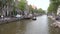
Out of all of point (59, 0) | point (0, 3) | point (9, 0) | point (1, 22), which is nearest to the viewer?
point (1, 22)

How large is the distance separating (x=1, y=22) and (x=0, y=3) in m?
13.0

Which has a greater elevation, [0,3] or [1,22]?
[0,3]

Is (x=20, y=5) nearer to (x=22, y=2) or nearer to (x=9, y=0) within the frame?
(x=22, y=2)

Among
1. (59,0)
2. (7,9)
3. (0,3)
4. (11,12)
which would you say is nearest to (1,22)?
(0,3)

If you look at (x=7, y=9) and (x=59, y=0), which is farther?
(x=7, y=9)

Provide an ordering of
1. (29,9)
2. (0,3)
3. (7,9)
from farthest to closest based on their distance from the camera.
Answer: (29,9) → (7,9) → (0,3)

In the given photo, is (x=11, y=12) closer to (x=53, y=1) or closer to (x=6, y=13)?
(x=6, y=13)

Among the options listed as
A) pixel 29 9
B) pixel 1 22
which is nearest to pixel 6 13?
pixel 1 22

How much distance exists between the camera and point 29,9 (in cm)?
15225

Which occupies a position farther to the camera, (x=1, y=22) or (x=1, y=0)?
(x=1, y=0)

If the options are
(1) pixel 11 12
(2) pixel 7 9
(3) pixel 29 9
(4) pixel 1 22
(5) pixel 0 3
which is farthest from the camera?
(3) pixel 29 9

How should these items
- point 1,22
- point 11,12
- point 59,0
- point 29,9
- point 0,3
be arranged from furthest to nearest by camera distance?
point 29,9 → point 11,12 → point 59,0 → point 0,3 → point 1,22

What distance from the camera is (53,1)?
206 feet

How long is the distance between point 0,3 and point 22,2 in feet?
116
